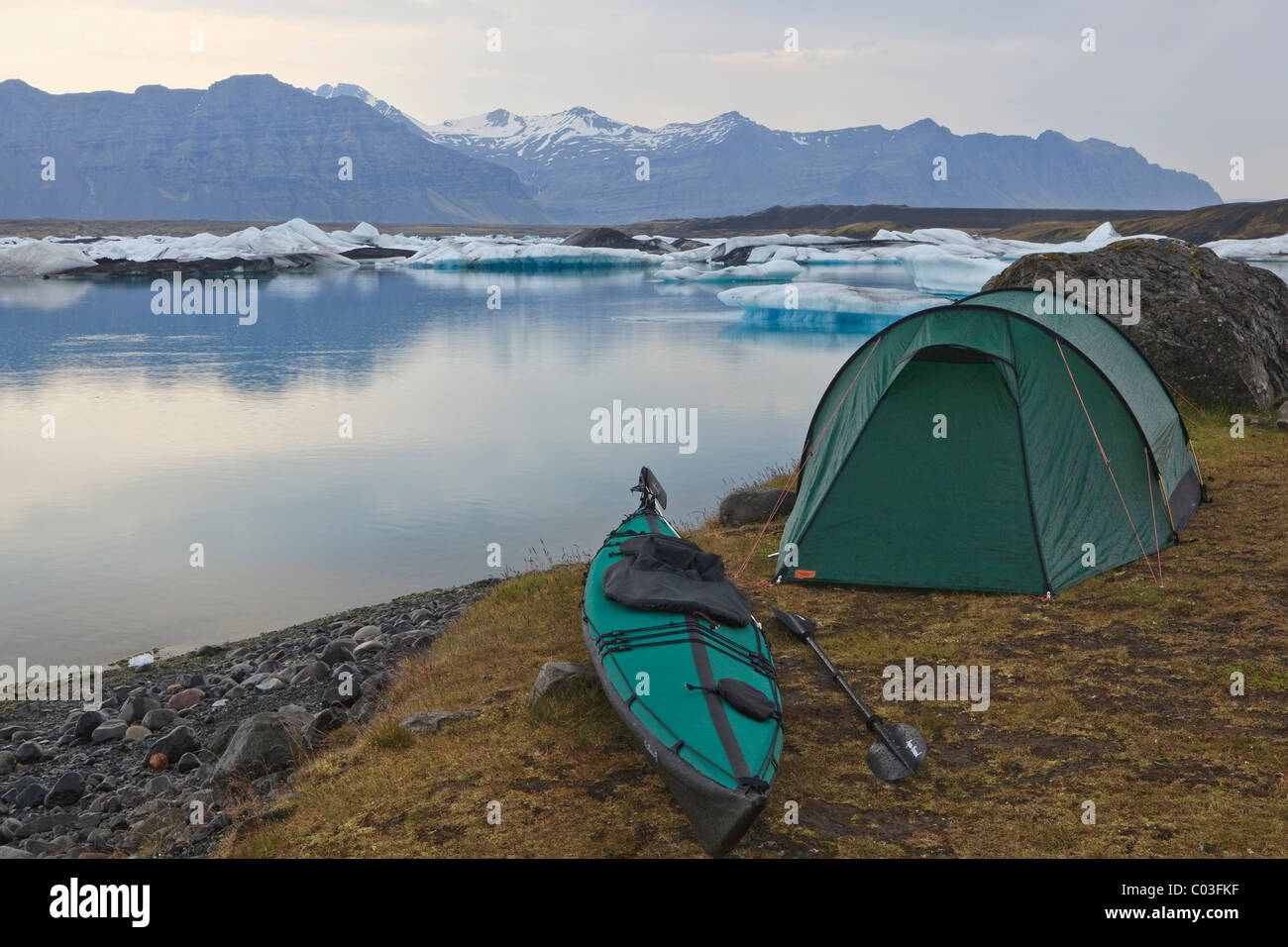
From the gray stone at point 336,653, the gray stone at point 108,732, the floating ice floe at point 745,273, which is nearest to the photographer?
the gray stone at point 108,732

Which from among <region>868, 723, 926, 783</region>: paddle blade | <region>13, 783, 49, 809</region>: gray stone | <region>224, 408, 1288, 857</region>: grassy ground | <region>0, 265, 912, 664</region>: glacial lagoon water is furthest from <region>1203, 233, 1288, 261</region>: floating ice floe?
<region>13, 783, 49, 809</region>: gray stone

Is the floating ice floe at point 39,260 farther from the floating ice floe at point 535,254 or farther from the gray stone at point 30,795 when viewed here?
the gray stone at point 30,795

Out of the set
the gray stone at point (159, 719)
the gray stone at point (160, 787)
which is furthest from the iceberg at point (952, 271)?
the gray stone at point (160, 787)

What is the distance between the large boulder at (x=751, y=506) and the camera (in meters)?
13.8

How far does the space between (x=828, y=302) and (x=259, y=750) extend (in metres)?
40.4

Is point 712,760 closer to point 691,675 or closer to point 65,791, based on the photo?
point 691,675

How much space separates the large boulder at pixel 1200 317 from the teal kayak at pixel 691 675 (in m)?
11.9

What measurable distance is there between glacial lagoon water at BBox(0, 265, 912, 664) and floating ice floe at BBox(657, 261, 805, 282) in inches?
717

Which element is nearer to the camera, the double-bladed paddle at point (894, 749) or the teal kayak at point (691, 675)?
the teal kayak at point (691, 675)

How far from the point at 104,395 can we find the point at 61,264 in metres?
61.5

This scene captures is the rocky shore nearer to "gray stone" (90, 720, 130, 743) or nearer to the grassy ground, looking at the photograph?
"gray stone" (90, 720, 130, 743)

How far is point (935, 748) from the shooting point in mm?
7207

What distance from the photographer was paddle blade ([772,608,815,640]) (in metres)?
9.02

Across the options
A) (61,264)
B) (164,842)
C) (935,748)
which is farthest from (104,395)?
(61,264)
